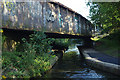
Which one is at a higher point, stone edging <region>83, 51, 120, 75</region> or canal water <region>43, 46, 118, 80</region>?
stone edging <region>83, 51, 120, 75</region>

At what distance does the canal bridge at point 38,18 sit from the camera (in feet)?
21.1

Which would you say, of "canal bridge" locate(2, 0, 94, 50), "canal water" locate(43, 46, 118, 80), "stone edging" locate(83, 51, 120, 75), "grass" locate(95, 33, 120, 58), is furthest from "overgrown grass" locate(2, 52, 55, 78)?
"grass" locate(95, 33, 120, 58)

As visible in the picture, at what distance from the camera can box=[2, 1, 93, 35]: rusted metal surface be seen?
21.2 ft

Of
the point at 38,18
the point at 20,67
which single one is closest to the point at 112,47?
the point at 38,18

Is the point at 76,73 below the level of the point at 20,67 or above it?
below

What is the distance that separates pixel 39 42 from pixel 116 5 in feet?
18.8

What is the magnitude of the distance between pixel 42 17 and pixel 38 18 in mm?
483

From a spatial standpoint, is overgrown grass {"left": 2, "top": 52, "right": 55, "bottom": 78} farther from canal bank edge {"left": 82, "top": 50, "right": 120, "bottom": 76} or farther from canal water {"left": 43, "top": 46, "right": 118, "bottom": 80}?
canal bank edge {"left": 82, "top": 50, "right": 120, "bottom": 76}

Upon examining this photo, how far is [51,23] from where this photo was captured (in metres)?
9.90

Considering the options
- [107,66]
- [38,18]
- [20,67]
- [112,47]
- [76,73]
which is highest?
[38,18]

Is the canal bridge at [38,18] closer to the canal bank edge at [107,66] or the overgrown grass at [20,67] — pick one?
the overgrown grass at [20,67]

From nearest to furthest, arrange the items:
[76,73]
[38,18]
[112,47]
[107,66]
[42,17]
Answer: [107,66] < [76,73] < [38,18] < [42,17] < [112,47]

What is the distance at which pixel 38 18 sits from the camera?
870 cm

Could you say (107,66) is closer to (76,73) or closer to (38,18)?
(76,73)
